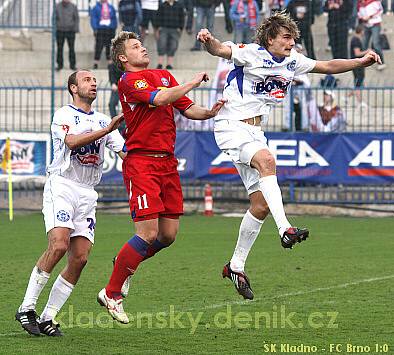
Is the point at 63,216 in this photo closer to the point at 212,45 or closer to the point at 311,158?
the point at 212,45

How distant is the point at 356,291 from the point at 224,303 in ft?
5.20

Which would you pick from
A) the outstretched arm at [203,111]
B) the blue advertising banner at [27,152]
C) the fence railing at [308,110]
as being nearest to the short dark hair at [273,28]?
the outstretched arm at [203,111]

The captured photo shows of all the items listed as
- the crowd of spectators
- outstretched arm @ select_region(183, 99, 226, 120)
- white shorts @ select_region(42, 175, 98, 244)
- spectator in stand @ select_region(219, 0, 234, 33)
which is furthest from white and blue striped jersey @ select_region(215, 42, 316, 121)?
spectator in stand @ select_region(219, 0, 234, 33)

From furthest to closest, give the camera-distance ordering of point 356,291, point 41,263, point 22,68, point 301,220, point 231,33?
point 22,68 < point 231,33 < point 301,220 < point 356,291 < point 41,263

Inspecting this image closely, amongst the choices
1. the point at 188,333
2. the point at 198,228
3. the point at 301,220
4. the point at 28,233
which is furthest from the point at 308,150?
the point at 188,333

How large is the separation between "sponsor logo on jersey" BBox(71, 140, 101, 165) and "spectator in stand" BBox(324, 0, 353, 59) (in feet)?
49.8

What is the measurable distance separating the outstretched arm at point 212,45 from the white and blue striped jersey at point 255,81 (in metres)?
0.18

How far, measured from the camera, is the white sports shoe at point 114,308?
8914 millimetres

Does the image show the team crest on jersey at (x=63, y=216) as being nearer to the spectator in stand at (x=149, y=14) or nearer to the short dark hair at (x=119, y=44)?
the short dark hair at (x=119, y=44)

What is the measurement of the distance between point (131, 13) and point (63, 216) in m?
15.3

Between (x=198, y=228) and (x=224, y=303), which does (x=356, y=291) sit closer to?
(x=224, y=303)

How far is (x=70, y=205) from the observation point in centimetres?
922

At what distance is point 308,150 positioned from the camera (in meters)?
21.4

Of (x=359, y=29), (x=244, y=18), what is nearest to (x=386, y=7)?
A: (x=359, y=29)
